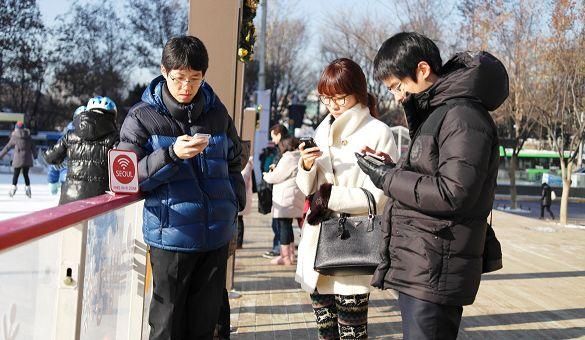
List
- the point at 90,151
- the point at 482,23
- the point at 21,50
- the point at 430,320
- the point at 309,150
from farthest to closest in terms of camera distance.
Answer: the point at 21,50 < the point at 482,23 < the point at 90,151 < the point at 309,150 < the point at 430,320

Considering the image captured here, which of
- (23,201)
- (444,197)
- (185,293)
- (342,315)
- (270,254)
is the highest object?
(444,197)

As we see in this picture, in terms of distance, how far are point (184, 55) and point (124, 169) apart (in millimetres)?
619

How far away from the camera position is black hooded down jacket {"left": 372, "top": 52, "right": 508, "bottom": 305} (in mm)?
2564

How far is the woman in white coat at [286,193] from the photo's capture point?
895cm

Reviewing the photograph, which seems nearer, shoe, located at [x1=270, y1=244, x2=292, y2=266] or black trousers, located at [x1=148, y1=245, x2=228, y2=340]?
black trousers, located at [x1=148, y1=245, x2=228, y2=340]

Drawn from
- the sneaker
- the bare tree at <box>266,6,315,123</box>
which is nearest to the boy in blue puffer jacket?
the sneaker

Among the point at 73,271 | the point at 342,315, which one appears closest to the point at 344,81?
the point at 342,315

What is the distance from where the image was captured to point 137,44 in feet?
148

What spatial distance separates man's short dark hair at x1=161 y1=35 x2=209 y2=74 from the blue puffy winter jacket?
13cm

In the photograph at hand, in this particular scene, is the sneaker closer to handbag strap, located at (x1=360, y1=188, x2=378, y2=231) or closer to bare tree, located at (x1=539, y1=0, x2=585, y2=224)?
handbag strap, located at (x1=360, y1=188, x2=378, y2=231)

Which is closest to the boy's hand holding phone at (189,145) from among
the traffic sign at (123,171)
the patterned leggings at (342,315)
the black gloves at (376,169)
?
the traffic sign at (123,171)

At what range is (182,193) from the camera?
10.6ft

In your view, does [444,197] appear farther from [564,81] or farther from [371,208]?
[564,81]

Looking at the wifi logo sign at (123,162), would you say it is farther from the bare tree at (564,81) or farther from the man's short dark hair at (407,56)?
the bare tree at (564,81)
